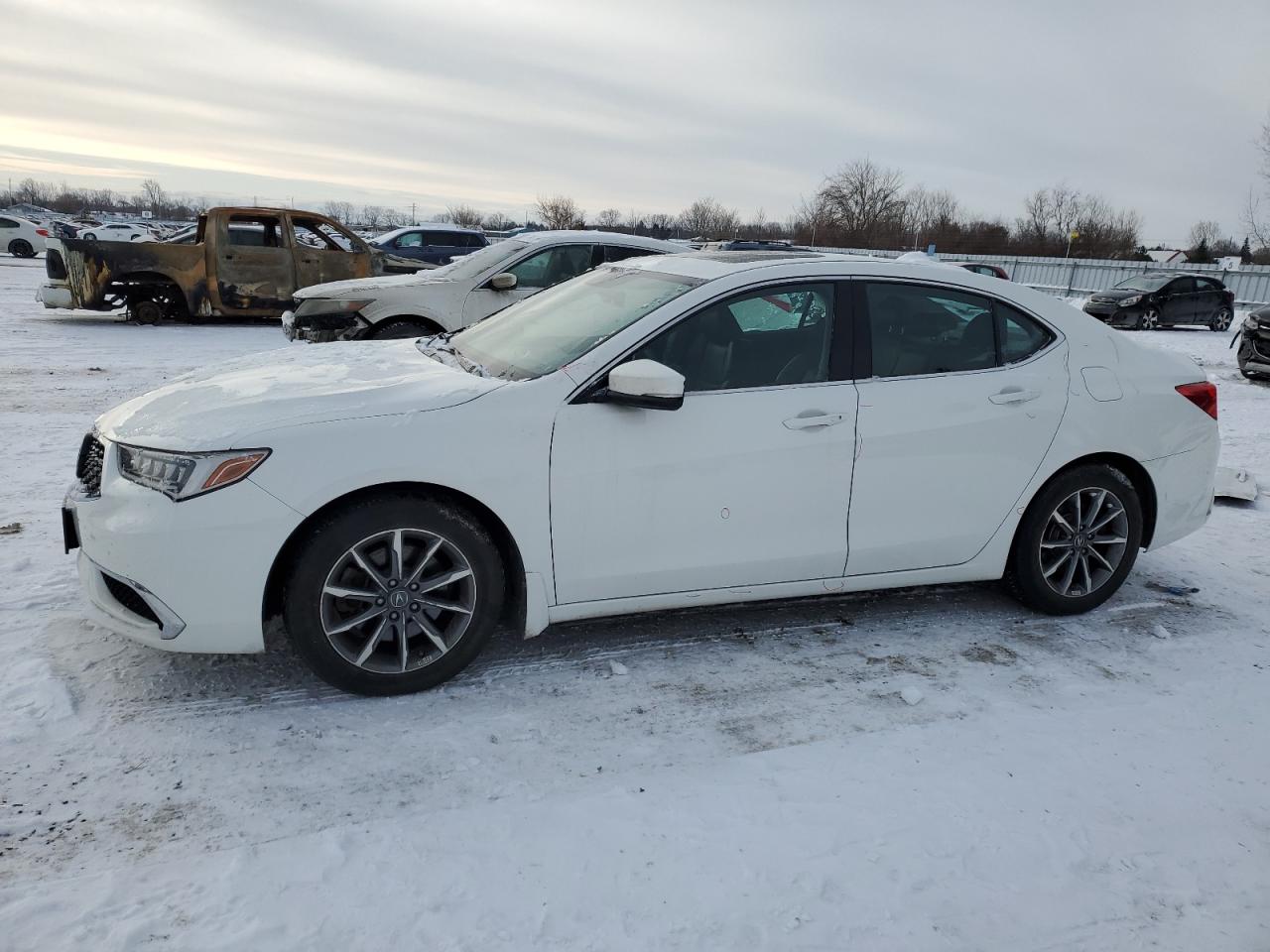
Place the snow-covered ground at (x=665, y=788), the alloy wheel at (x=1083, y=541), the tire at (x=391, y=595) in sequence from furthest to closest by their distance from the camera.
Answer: the alloy wheel at (x=1083, y=541) < the tire at (x=391, y=595) < the snow-covered ground at (x=665, y=788)

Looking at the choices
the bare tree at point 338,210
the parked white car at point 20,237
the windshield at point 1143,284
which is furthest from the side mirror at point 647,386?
the bare tree at point 338,210

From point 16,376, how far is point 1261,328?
15.4 m

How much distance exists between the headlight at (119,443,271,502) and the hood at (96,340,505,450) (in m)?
0.03

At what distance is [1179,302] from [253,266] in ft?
66.8

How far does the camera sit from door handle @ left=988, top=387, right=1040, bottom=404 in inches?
155

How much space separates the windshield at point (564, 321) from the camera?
3656 mm

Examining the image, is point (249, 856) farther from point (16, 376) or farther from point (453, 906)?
→ point (16, 376)

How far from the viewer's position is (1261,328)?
12453 millimetres

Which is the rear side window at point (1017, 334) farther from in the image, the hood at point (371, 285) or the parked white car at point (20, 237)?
the parked white car at point (20, 237)

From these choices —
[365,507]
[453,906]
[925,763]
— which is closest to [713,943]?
[453,906]

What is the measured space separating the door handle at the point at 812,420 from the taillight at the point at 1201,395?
6.19 ft

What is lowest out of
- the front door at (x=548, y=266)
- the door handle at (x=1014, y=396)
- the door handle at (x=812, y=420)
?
the door handle at (x=812, y=420)

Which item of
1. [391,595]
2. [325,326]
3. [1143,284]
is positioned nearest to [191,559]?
[391,595]

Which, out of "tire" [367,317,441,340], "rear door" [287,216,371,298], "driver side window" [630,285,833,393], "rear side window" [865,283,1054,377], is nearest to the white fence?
"rear door" [287,216,371,298]
